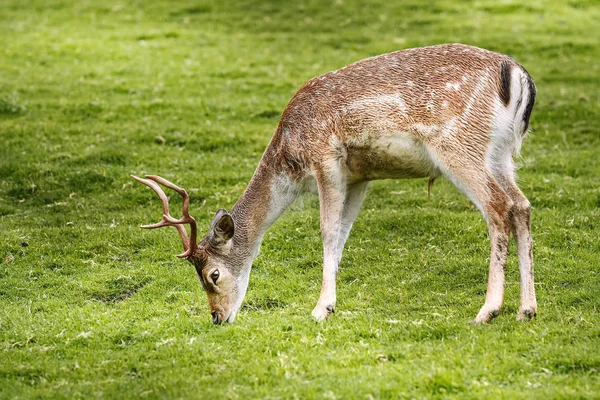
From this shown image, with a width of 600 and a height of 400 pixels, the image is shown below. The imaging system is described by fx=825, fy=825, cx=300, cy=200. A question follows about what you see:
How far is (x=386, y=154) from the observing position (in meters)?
7.72

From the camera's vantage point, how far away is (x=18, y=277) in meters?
9.40

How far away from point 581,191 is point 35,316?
7278 millimetres

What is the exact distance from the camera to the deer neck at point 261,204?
8273 mm

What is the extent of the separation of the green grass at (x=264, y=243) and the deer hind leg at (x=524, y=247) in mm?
158

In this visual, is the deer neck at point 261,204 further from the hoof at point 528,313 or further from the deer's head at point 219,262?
the hoof at point 528,313

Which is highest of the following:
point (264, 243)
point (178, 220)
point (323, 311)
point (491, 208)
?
point (491, 208)

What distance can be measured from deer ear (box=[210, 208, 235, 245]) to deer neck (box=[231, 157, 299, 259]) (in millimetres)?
203

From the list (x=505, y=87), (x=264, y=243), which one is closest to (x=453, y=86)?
(x=505, y=87)

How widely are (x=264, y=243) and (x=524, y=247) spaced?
386 centimetres

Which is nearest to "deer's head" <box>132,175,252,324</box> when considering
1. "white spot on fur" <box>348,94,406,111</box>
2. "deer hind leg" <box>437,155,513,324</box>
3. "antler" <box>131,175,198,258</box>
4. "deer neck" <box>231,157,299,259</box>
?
"antler" <box>131,175,198,258</box>

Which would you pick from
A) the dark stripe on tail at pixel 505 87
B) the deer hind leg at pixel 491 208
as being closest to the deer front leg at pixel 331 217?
the deer hind leg at pixel 491 208

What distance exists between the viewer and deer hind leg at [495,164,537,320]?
7227 millimetres

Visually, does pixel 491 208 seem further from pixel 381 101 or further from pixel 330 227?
pixel 330 227

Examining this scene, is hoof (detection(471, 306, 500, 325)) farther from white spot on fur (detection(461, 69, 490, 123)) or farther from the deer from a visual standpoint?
white spot on fur (detection(461, 69, 490, 123))
